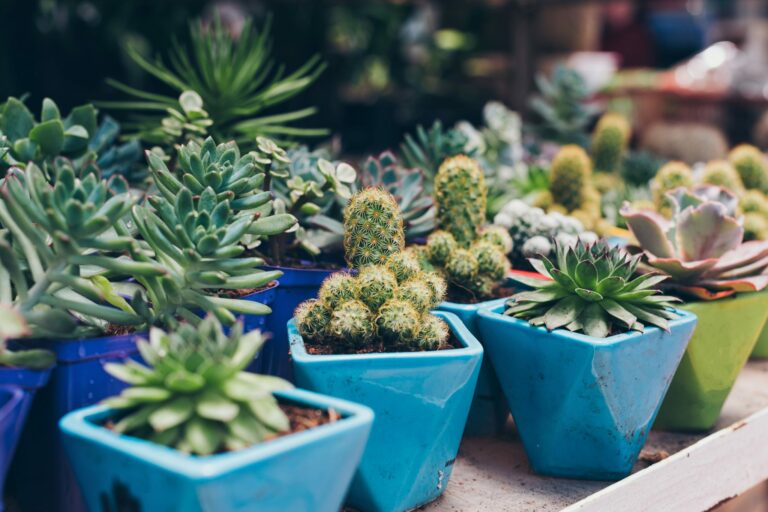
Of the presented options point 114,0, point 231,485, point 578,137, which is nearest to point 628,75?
point 578,137

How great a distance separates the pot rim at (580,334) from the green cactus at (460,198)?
0.18 meters

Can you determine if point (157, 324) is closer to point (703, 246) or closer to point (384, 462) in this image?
point (384, 462)

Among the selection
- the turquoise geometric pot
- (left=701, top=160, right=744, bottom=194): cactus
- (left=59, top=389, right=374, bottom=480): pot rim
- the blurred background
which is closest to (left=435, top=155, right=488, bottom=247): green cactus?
the turquoise geometric pot

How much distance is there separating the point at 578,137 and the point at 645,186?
26 cm

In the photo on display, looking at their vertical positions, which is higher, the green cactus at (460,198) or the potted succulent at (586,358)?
the green cactus at (460,198)

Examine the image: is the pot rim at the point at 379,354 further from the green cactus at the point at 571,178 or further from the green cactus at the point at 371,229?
the green cactus at the point at 571,178

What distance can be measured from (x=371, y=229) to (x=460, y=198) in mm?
264

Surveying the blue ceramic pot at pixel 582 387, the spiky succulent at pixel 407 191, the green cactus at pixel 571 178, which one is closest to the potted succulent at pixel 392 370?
the blue ceramic pot at pixel 582 387

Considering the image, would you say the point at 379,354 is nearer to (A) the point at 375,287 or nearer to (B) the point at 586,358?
(A) the point at 375,287

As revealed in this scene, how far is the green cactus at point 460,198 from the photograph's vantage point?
1.24m

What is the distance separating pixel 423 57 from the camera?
4.37m

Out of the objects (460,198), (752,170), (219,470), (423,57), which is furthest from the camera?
(423,57)

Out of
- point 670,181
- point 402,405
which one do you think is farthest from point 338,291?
point 670,181

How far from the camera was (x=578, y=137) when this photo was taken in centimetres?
221
